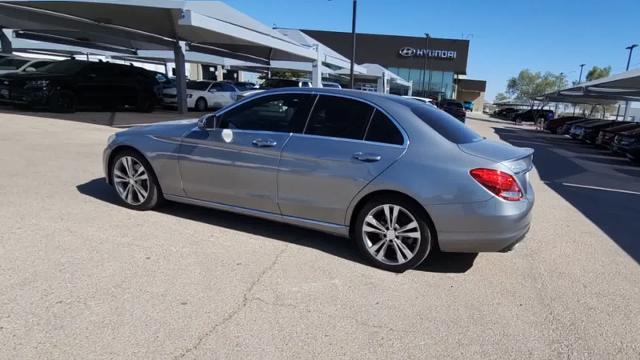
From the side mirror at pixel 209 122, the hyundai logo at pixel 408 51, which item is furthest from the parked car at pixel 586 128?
the hyundai logo at pixel 408 51

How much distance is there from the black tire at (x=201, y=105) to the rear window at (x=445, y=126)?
18.3 meters

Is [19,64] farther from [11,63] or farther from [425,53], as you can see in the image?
[425,53]

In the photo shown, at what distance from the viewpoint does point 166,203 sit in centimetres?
554

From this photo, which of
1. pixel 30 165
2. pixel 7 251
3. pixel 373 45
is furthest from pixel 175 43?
pixel 373 45

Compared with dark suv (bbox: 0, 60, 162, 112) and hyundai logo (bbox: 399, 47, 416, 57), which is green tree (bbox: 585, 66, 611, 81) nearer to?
hyundai logo (bbox: 399, 47, 416, 57)

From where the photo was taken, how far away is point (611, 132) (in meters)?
17.8

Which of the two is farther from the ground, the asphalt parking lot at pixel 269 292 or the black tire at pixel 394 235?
the black tire at pixel 394 235

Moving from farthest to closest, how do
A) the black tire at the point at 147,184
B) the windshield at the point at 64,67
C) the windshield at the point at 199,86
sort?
the windshield at the point at 199,86 → the windshield at the point at 64,67 → the black tire at the point at 147,184

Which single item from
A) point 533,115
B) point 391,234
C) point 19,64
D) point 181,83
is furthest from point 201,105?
point 533,115

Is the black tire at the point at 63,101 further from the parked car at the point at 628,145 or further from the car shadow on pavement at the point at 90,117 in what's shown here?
the parked car at the point at 628,145

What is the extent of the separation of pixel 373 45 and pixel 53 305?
73172 millimetres

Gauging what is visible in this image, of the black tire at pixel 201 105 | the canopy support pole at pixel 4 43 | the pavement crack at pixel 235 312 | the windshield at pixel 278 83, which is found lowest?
the pavement crack at pixel 235 312

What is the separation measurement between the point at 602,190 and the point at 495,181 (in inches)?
274

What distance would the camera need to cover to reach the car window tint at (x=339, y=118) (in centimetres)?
417
